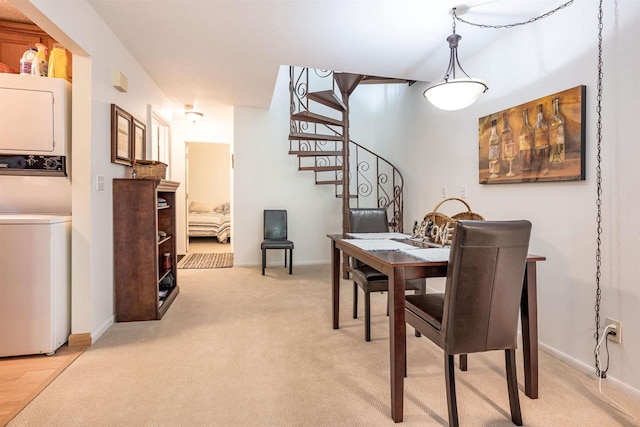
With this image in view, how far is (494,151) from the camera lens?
101 inches

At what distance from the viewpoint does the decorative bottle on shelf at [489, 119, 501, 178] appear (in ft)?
8.29

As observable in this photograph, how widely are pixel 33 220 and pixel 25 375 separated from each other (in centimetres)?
93

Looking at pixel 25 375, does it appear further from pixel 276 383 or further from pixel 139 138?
pixel 139 138

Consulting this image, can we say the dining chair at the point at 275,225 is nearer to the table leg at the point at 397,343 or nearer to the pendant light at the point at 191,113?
the pendant light at the point at 191,113

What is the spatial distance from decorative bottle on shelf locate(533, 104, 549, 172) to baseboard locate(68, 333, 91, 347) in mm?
3395

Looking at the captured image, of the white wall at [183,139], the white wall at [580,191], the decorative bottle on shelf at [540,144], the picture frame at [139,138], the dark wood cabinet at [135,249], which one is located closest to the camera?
the white wall at [580,191]

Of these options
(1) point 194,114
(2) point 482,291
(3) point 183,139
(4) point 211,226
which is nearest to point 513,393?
(2) point 482,291

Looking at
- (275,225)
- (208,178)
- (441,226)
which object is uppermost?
(208,178)

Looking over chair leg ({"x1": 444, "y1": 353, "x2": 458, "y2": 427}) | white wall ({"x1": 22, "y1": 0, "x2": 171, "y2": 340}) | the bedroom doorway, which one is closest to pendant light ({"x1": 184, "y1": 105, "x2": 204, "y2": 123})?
white wall ({"x1": 22, "y1": 0, "x2": 171, "y2": 340})

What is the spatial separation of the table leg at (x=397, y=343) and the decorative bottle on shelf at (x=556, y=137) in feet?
4.71

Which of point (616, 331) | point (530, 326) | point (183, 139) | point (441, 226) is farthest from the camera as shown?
point (183, 139)

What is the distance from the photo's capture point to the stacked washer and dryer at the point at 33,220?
1.98 meters

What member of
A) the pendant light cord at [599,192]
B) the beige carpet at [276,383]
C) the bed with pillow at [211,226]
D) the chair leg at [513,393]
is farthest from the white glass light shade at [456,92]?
the bed with pillow at [211,226]

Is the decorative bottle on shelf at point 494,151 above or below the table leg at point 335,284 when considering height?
above
